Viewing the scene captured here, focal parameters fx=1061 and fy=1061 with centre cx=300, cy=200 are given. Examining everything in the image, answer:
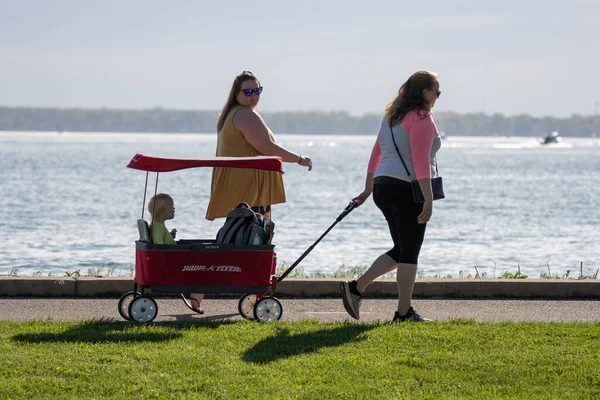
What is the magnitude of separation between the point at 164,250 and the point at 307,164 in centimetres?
131

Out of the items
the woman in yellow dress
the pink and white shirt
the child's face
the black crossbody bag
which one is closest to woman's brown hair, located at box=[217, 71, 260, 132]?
the woman in yellow dress

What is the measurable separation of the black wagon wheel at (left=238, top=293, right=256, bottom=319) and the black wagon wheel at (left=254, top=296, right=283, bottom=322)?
0.57 feet

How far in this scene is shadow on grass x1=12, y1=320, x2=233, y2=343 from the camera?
698 centimetres

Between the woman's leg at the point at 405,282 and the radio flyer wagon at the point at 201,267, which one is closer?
the radio flyer wagon at the point at 201,267

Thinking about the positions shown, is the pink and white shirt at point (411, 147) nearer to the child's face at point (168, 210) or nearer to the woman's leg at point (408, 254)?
the woman's leg at point (408, 254)

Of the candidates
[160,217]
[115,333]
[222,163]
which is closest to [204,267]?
[160,217]

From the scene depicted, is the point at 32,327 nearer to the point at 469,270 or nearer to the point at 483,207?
the point at 469,270

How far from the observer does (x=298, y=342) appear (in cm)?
704

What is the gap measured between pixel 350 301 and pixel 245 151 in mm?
1482

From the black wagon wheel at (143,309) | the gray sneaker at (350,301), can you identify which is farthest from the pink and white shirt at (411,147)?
the black wagon wheel at (143,309)

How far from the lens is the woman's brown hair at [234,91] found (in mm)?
8344

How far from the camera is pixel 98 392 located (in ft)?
18.7

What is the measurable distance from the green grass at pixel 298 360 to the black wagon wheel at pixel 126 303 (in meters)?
0.32

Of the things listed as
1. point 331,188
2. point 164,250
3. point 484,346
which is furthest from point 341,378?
point 331,188
